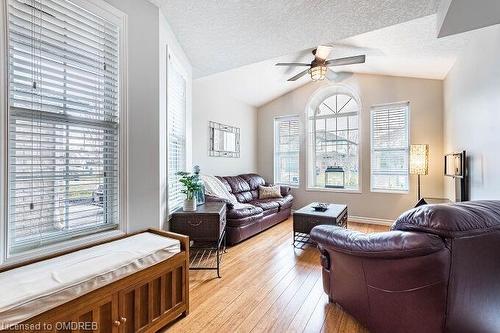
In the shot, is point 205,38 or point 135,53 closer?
point 135,53

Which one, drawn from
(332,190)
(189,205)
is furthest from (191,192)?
(332,190)

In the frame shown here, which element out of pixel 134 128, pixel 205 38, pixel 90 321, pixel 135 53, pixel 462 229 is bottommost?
pixel 90 321

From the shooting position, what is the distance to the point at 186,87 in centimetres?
341

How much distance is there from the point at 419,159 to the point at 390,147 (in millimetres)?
801

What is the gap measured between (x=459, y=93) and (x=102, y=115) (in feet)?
14.2

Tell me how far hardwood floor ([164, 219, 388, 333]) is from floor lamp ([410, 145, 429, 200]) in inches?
97.4

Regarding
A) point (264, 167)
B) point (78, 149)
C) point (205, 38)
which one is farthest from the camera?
point (264, 167)

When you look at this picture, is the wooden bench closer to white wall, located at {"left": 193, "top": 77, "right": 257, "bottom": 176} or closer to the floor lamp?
white wall, located at {"left": 193, "top": 77, "right": 257, "bottom": 176}

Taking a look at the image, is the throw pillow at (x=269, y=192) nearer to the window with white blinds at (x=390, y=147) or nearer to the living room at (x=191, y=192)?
the living room at (x=191, y=192)

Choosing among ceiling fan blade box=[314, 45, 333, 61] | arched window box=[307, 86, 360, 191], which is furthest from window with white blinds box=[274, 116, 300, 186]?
ceiling fan blade box=[314, 45, 333, 61]

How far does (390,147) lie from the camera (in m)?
4.98

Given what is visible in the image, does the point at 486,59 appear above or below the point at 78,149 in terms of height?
above

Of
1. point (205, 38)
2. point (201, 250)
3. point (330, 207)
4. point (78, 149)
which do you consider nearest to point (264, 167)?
point (330, 207)

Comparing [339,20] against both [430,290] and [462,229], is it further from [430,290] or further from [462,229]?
[430,290]
